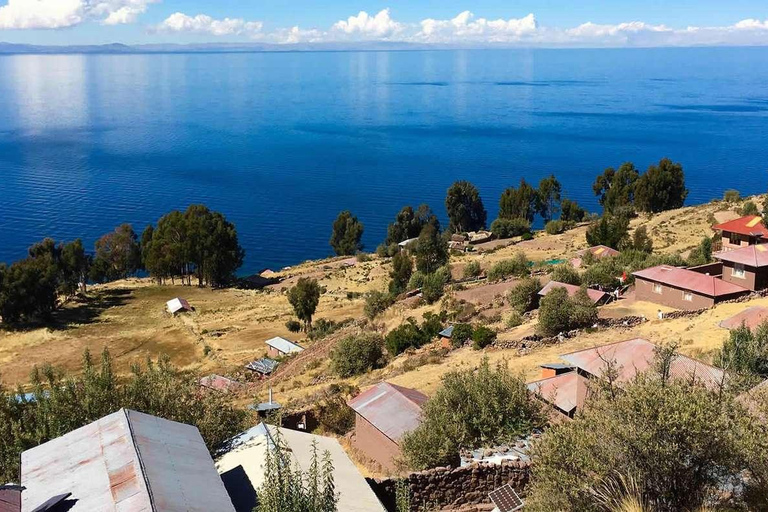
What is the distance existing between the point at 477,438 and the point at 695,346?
10.4 meters

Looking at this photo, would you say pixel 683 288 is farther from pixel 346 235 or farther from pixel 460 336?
pixel 346 235

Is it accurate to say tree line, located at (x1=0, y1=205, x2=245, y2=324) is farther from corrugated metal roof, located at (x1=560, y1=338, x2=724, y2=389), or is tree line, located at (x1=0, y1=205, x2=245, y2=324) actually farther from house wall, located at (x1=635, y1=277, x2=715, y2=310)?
corrugated metal roof, located at (x1=560, y1=338, x2=724, y2=389)

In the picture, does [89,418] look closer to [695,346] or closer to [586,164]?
[695,346]

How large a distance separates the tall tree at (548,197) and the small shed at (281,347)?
46.8m

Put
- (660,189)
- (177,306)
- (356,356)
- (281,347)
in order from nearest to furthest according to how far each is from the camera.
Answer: (356,356)
(281,347)
(177,306)
(660,189)

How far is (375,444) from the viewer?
15.6 metres

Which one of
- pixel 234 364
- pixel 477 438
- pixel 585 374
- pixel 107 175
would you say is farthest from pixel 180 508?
pixel 107 175

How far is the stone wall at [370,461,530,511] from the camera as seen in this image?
12.6 m

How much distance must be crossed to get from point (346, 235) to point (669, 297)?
46.2 meters

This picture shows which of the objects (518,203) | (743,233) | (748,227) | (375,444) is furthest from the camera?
(518,203)

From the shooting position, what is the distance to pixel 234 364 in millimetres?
33719

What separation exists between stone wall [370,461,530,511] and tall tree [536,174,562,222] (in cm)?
6483

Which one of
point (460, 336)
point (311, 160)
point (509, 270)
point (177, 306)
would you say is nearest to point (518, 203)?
point (509, 270)

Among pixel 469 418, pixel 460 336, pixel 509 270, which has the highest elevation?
pixel 469 418
